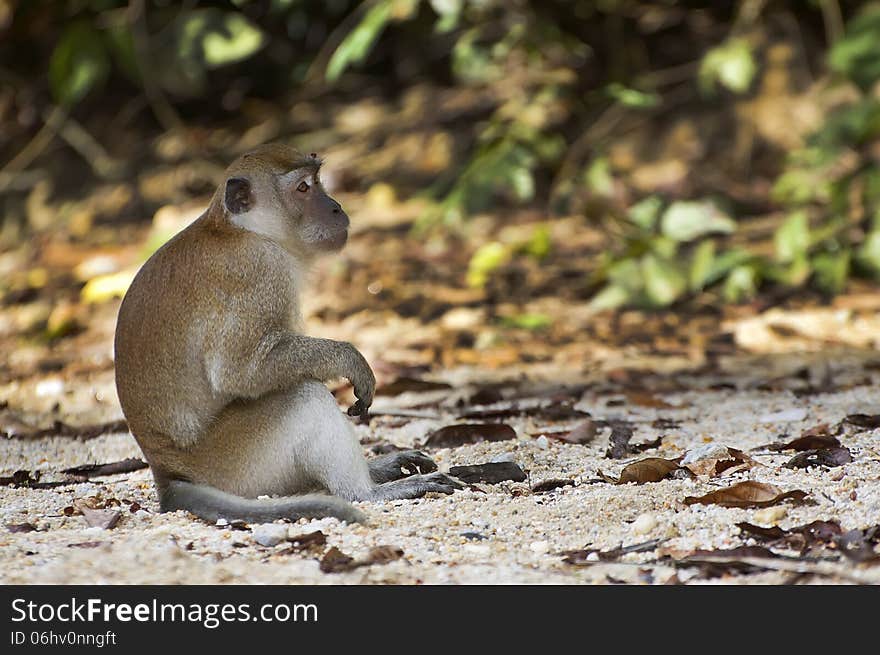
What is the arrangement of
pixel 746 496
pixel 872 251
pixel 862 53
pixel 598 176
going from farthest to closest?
pixel 598 176
pixel 872 251
pixel 862 53
pixel 746 496

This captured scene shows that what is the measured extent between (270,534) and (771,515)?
1674 millimetres

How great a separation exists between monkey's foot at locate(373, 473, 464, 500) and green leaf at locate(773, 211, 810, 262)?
4.50 meters

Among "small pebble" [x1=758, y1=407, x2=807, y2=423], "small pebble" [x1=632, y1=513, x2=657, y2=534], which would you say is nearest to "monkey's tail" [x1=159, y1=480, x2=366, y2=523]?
"small pebble" [x1=632, y1=513, x2=657, y2=534]

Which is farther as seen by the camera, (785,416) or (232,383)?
(785,416)

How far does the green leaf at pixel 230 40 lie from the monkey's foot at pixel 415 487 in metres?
5.10

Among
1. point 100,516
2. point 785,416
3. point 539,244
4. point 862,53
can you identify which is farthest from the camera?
point 539,244

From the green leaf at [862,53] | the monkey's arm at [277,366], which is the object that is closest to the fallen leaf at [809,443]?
the monkey's arm at [277,366]

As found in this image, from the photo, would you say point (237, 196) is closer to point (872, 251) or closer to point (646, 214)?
point (646, 214)

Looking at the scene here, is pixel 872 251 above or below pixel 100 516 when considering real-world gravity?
above

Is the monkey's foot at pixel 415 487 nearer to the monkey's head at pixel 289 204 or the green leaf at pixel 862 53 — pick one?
the monkey's head at pixel 289 204

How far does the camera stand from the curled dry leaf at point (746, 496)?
441 centimetres

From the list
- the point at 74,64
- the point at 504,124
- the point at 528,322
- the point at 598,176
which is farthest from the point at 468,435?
the point at 74,64

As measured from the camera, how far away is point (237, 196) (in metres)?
5.05

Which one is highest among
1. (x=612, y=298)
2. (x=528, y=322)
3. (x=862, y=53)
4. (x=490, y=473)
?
(x=862, y=53)
